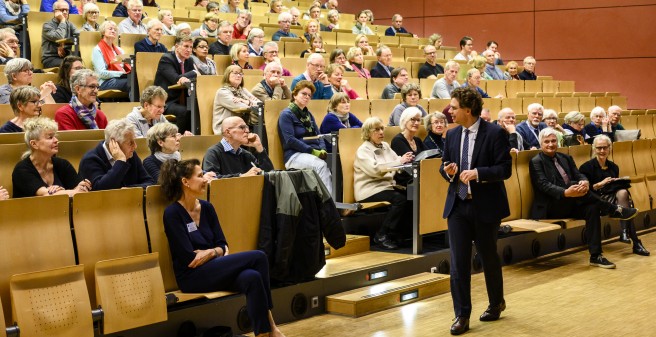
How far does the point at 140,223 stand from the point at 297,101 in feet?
5.70

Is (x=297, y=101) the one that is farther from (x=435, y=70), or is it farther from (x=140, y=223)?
(x=435, y=70)

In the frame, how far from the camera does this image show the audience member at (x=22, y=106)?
3682 millimetres

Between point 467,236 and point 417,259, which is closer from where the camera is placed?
point 467,236

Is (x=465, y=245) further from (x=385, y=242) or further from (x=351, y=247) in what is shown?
(x=385, y=242)

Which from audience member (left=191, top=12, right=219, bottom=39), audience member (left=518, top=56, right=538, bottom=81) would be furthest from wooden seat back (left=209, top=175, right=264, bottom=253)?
audience member (left=518, top=56, right=538, bottom=81)

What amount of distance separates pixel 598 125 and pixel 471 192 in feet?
10.9

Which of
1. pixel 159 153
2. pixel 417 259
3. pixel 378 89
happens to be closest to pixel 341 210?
pixel 417 259

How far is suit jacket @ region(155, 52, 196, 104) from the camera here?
5.01m

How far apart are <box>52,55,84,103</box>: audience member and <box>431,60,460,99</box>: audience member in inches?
116

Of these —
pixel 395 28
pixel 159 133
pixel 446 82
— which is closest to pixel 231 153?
pixel 159 133

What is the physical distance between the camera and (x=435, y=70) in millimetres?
7480

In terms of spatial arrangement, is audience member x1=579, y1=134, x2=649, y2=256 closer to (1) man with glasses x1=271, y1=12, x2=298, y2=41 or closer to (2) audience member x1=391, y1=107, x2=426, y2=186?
(2) audience member x1=391, y1=107, x2=426, y2=186

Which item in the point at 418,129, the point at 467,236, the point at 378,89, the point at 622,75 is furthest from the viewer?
the point at 622,75

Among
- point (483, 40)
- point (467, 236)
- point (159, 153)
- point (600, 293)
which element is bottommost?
point (600, 293)
